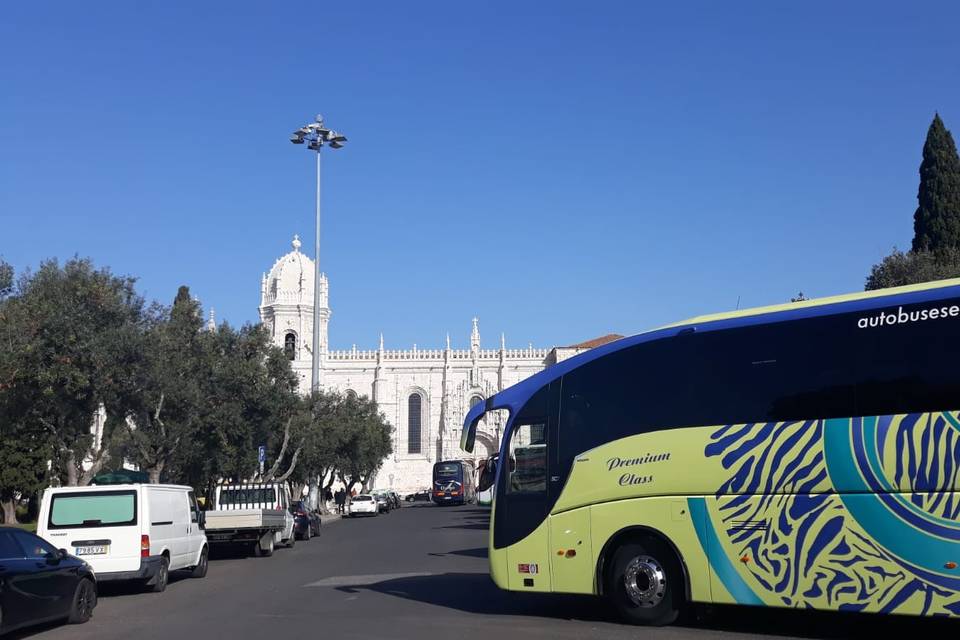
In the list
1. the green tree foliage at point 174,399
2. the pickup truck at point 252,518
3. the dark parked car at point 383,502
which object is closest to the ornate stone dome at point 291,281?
the dark parked car at point 383,502

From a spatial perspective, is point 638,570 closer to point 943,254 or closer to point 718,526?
point 718,526

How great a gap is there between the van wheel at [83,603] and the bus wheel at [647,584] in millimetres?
6840

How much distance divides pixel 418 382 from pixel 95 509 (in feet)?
269

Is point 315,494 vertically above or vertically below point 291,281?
below

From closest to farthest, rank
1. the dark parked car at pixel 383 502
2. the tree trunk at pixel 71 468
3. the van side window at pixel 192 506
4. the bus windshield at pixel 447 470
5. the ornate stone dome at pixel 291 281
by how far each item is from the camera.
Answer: the van side window at pixel 192 506 → the tree trunk at pixel 71 468 → the dark parked car at pixel 383 502 → the bus windshield at pixel 447 470 → the ornate stone dome at pixel 291 281

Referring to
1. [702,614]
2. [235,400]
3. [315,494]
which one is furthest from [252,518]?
[315,494]

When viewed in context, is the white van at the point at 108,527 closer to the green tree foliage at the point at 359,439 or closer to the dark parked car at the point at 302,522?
the dark parked car at the point at 302,522

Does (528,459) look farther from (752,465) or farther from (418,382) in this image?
(418,382)

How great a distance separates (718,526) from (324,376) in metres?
87.3

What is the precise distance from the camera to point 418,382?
97.4 metres

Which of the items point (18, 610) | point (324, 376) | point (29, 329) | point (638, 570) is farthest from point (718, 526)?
point (324, 376)

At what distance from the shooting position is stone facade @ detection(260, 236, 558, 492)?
3681 inches

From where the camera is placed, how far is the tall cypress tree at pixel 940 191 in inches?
1625

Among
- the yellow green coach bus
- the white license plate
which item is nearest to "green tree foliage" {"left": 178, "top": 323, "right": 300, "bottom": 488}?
the white license plate
